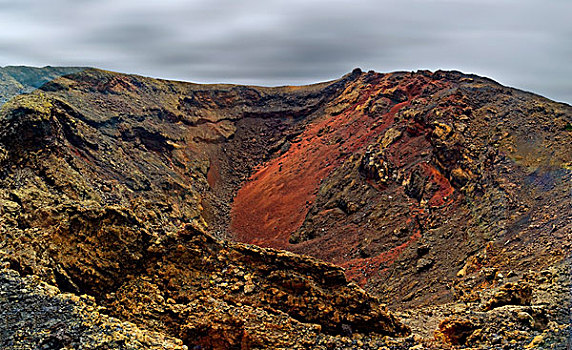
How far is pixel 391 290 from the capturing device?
1872 cm

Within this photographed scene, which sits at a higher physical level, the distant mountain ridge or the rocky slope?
the distant mountain ridge

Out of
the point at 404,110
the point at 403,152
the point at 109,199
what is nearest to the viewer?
the point at 109,199

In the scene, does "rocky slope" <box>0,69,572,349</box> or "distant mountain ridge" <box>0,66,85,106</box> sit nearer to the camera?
"rocky slope" <box>0,69,572,349</box>

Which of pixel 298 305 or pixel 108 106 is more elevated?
pixel 108 106

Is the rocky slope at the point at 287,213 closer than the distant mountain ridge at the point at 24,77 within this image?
Yes

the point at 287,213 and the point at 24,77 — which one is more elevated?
the point at 24,77

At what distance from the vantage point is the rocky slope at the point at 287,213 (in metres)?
7.82

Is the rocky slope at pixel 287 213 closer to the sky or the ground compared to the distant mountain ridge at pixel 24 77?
closer to the ground

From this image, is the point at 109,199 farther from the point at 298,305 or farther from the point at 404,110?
the point at 404,110

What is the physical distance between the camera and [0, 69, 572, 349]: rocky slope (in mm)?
7816

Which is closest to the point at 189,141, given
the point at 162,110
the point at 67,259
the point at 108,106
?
the point at 162,110

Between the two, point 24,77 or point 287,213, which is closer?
point 287,213

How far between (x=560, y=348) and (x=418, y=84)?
39092mm

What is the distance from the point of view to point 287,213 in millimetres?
33688
